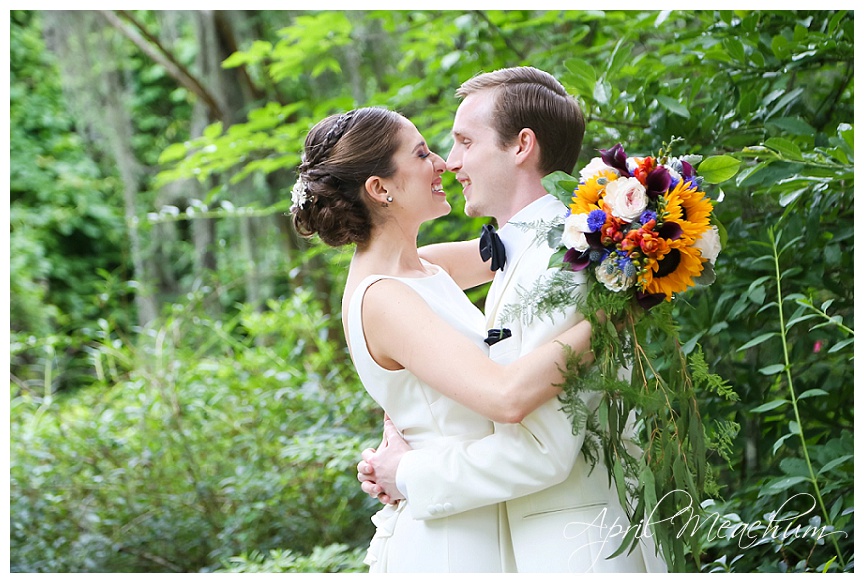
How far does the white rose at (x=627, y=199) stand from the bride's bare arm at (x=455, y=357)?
225 mm

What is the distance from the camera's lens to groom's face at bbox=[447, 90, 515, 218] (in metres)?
1.91

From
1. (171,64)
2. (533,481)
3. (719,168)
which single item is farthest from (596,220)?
(171,64)

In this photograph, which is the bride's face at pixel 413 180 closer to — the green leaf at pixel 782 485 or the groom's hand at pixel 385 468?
the groom's hand at pixel 385 468

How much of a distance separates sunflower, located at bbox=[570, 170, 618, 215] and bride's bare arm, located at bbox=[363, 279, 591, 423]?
22cm

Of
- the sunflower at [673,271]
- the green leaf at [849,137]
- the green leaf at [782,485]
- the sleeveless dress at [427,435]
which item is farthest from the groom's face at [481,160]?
the green leaf at [782,485]

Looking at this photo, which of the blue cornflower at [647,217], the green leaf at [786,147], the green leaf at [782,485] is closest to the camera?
the blue cornflower at [647,217]

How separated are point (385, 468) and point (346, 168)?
2.29 feet

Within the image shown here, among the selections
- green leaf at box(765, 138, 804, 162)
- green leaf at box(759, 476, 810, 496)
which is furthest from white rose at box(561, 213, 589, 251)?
green leaf at box(759, 476, 810, 496)

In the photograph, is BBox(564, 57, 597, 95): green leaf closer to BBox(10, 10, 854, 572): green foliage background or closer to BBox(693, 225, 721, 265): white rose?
BBox(10, 10, 854, 572): green foliage background

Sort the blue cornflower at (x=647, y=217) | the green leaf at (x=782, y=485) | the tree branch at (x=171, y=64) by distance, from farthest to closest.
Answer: the tree branch at (x=171, y=64) < the green leaf at (x=782, y=485) < the blue cornflower at (x=647, y=217)

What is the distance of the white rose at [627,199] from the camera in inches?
61.1

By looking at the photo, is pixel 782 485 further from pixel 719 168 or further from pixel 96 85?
pixel 96 85

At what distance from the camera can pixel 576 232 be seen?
1.58 meters

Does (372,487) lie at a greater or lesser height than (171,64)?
lesser
